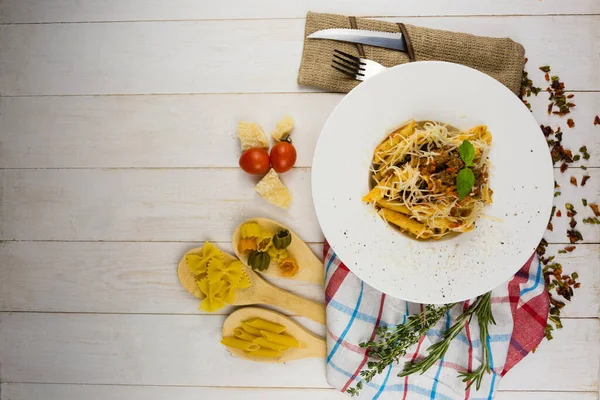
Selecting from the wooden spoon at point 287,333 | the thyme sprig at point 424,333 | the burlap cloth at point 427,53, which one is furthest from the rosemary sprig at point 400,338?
the burlap cloth at point 427,53

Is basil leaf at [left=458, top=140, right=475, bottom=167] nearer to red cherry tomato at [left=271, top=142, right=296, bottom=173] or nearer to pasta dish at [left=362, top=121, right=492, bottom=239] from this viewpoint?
pasta dish at [left=362, top=121, right=492, bottom=239]

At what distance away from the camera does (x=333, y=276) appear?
1559mm

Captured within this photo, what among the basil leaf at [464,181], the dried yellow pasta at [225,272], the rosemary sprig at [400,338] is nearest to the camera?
the basil leaf at [464,181]

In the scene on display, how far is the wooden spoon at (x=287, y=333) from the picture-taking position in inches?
64.2

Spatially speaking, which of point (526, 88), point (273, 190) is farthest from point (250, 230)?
point (526, 88)

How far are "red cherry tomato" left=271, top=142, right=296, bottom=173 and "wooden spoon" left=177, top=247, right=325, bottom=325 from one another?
1.11 feet

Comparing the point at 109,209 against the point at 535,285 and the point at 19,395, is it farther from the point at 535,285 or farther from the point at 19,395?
the point at 535,285

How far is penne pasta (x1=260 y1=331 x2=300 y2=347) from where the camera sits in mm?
1598

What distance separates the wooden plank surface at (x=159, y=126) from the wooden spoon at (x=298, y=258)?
22 centimetres

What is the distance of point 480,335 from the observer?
1.52m

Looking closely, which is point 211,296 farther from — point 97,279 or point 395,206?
point 395,206

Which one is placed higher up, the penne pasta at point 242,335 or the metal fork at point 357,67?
the metal fork at point 357,67

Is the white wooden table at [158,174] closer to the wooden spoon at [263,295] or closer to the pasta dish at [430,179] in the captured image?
the wooden spoon at [263,295]

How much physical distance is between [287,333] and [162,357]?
44 cm
